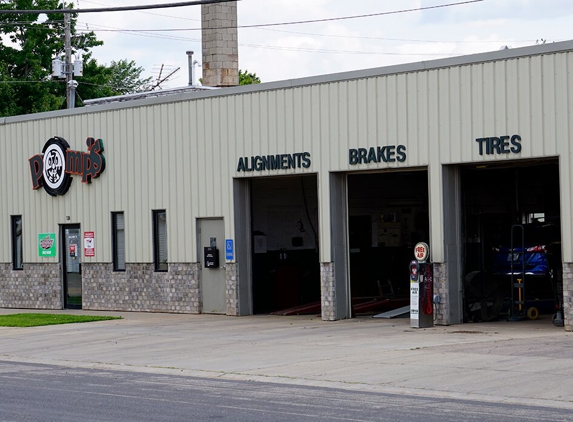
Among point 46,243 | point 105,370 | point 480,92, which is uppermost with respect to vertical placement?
point 480,92

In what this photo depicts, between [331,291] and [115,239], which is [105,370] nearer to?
[331,291]

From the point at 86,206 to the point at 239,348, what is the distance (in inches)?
450

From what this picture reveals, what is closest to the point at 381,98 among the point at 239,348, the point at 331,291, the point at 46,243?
the point at 331,291

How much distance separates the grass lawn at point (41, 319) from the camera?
24.7 metres

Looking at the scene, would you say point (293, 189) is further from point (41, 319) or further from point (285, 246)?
point (41, 319)

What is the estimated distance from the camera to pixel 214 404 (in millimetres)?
12367

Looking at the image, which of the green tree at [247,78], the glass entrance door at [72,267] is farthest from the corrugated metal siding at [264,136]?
the green tree at [247,78]

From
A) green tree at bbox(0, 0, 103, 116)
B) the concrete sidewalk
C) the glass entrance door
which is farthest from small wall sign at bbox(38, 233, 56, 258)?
green tree at bbox(0, 0, 103, 116)

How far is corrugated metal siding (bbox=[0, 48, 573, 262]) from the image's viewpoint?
66.3 ft

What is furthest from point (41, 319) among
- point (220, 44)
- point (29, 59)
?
point (29, 59)

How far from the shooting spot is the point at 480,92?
20.9m

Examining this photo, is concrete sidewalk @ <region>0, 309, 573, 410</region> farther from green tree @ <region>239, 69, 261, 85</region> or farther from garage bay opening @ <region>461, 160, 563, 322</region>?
green tree @ <region>239, 69, 261, 85</region>

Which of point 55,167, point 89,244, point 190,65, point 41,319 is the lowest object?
point 41,319

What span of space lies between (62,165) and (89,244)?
90.5 inches
